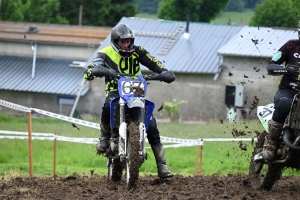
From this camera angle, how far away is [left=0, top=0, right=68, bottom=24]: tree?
57.4 meters

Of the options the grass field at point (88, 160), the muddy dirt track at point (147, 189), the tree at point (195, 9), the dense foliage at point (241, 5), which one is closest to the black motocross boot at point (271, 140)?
the muddy dirt track at point (147, 189)

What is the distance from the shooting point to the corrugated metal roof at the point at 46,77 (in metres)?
49.7

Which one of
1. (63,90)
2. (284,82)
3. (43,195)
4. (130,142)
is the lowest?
(63,90)

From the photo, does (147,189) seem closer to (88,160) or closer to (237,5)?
(88,160)

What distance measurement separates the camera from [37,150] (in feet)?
65.1

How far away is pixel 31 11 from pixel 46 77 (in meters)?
11.6

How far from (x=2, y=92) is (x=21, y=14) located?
14.1 meters

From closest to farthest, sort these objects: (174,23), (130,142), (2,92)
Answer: (130,142), (2,92), (174,23)

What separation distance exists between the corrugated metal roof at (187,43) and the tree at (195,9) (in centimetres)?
2065

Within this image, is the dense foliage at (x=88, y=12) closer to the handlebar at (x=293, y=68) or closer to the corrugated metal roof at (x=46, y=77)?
the corrugated metal roof at (x=46, y=77)

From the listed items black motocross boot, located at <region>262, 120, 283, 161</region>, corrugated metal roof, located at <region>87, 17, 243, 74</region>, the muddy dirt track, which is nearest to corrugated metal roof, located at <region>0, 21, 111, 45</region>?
corrugated metal roof, located at <region>87, 17, 243, 74</region>

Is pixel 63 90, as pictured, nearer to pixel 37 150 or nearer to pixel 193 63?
pixel 193 63

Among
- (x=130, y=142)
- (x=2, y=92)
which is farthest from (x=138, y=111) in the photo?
(x=2, y=92)

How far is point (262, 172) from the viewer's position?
1079 centimetres
